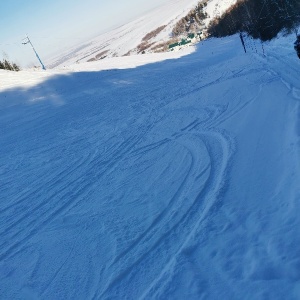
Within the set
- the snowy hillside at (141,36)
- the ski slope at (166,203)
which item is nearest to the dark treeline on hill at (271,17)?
the ski slope at (166,203)

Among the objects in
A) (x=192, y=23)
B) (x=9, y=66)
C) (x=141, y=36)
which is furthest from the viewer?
(x=141, y=36)

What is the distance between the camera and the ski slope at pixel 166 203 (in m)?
3.85

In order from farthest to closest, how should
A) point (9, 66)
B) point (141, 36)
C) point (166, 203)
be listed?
point (141, 36)
point (9, 66)
point (166, 203)

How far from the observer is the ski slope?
385cm

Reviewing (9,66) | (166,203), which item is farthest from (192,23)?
(166,203)

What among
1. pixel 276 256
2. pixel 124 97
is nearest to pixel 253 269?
pixel 276 256

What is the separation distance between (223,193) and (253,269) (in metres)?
1.73

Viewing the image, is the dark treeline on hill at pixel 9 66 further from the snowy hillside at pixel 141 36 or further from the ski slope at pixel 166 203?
the snowy hillside at pixel 141 36

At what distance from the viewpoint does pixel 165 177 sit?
6484mm

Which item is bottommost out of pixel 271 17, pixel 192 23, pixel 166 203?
pixel 166 203

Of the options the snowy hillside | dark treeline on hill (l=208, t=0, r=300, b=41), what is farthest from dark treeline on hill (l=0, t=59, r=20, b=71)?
the snowy hillside

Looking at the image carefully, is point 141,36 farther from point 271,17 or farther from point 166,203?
point 166,203

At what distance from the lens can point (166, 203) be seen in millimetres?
5453

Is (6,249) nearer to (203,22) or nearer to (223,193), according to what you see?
(223,193)
